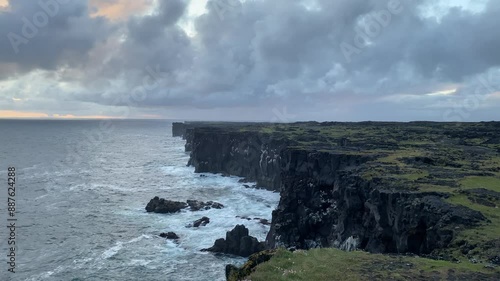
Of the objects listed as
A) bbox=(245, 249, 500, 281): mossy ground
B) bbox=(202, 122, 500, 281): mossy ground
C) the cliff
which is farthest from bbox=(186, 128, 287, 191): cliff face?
bbox=(245, 249, 500, 281): mossy ground

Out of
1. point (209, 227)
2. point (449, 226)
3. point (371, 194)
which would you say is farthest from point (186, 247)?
point (449, 226)

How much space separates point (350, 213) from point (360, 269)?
20.5m

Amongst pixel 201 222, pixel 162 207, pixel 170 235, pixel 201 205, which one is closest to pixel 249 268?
pixel 170 235

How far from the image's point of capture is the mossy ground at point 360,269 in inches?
826

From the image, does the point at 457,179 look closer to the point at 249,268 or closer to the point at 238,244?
the point at 249,268

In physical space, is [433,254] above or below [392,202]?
below

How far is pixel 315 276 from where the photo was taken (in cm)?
2119

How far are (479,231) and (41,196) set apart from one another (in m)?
88.7

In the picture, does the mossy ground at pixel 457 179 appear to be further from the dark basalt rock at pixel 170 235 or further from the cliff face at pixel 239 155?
the cliff face at pixel 239 155

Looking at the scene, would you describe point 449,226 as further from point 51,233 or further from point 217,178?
point 217,178

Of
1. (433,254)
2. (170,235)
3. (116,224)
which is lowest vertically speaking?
(116,224)

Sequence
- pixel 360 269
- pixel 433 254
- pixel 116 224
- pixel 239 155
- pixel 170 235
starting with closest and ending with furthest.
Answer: pixel 360 269, pixel 433 254, pixel 170 235, pixel 116 224, pixel 239 155

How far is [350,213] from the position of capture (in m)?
42.2

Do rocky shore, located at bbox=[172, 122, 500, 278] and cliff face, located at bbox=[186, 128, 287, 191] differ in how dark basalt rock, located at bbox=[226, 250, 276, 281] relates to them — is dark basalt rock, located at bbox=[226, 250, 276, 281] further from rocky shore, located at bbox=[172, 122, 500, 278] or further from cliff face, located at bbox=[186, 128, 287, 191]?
cliff face, located at bbox=[186, 128, 287, 191]
